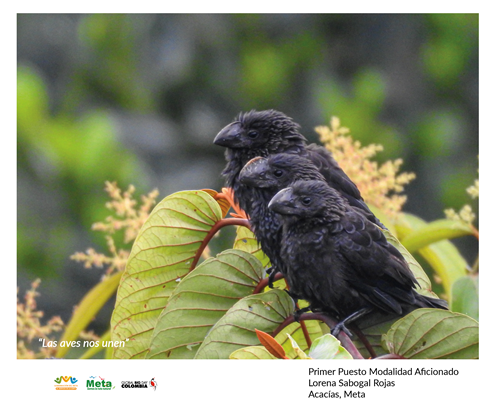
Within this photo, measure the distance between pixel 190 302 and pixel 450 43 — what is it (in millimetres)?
2295

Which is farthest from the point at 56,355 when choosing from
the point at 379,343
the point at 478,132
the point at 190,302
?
the point at 478,132

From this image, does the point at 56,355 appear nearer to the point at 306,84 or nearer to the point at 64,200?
the point at 64,200

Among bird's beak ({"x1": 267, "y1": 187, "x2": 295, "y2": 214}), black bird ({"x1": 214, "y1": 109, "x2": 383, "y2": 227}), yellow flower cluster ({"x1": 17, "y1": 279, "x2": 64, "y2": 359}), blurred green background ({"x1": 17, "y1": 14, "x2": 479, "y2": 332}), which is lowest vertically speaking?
yellow flower cluster ({"x1": 17, "y1": 279, "x2": 64, "y2": 359})

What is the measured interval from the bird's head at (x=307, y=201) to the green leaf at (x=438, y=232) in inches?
13.9

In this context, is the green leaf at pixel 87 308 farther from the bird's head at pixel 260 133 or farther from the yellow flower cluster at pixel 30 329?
the bird's head at pixel 260 133

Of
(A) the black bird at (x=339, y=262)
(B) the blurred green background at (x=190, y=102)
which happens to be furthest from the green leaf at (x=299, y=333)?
(B) the blurred green background at (x=190, y=102)

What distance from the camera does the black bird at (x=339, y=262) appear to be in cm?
193

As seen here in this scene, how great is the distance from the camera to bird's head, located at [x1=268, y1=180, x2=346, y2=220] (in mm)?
1949

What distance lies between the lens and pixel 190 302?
1795mm

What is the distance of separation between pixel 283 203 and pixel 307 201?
9 cm
